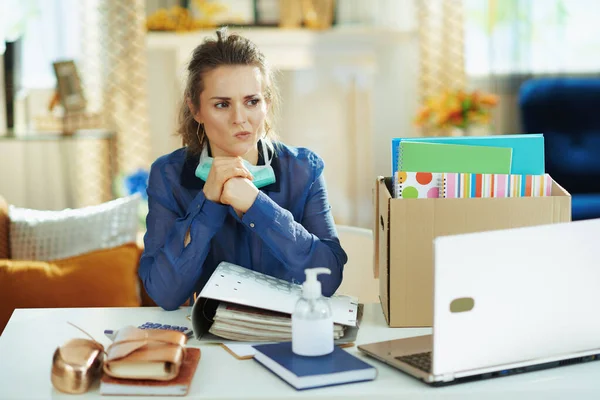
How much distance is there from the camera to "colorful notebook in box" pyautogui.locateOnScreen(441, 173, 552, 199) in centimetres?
139

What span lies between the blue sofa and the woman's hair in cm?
269

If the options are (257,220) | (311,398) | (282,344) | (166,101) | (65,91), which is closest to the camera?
(311,398)

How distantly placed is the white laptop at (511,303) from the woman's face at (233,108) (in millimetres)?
576

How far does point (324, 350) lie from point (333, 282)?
392mm

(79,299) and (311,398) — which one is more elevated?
(311,398)

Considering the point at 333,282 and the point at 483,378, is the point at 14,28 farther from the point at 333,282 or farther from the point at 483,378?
the point at 483,378

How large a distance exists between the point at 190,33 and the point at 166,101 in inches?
16.5

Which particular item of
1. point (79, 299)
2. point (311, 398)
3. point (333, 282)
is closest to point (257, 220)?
point (333, 282)

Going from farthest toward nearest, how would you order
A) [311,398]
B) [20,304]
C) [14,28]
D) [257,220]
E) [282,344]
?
[14,28]
[20,304]
[257,220]
[282,344]
[311,398]

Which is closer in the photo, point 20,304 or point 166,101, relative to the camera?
point 20,304

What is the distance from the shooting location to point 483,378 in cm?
115

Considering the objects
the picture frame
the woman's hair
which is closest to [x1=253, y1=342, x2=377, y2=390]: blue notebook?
the woman's hair

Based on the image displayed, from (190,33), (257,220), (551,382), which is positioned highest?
(190,33)

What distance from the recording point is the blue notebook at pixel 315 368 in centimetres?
113
